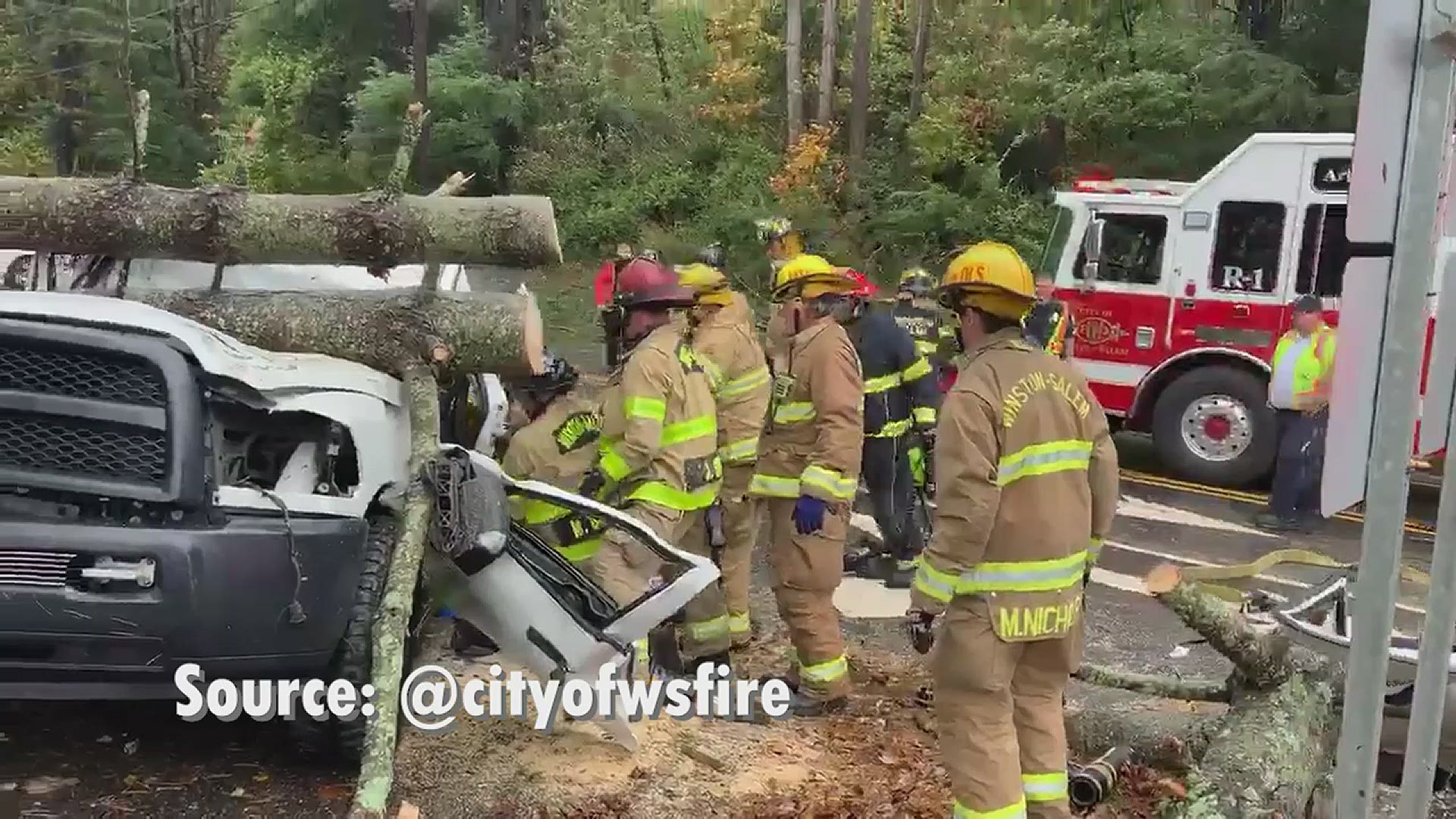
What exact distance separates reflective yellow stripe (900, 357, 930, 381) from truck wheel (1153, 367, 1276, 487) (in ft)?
13.0

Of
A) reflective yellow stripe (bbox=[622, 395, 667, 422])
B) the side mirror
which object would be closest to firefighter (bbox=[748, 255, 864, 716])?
reflective yellow stripe (bbox=[622, 395, 667, 422])

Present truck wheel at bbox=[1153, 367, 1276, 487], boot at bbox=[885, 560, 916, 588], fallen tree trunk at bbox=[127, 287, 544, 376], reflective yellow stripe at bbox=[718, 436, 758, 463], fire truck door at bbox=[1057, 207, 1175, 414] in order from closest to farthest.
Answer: fallen tree trunk at bbox=[127, 287, 544, 376] < reflective yellow stripe at bbox=[718, 436, 758, 463] < boot at bbox=[885, 560, 916, 588] < truck wheel at bbox=[1153, 367, 1276, 487] < fire truck door at bbox=[1057, 207, 1175, 414]

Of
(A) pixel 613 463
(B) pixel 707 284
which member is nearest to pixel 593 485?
(A) pixel 613 463

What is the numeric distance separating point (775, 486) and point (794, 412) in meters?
0.34

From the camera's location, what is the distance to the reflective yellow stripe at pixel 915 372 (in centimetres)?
666

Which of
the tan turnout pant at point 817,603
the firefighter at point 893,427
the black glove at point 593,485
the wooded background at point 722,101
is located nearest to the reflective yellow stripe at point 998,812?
the tan turnout pant at point 817,603

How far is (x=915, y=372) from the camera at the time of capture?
6684mm

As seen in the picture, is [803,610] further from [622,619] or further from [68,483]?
[68,483]

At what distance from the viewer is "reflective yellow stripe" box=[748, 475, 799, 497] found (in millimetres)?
5238

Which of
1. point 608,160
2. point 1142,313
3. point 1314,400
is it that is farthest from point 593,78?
point 1314,400

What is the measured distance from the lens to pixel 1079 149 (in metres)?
19.7

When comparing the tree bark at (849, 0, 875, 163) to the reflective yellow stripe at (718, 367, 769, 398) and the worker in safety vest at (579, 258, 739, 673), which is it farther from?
the worker in safety vest at (579, 258, 739, 673)

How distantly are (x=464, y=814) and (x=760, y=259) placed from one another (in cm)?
1592

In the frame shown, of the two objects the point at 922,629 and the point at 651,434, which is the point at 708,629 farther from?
the point at 922,629
